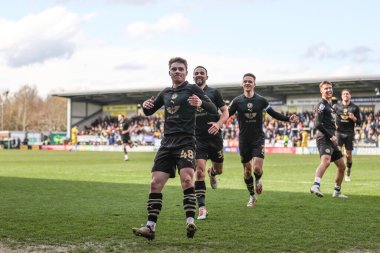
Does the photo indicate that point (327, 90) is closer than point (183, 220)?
No

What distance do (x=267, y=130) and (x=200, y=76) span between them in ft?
143

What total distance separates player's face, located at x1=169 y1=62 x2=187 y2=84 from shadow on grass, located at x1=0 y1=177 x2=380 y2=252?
2013mm

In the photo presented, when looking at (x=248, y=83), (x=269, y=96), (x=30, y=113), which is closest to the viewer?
(x=248, y=83)

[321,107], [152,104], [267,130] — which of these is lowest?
[267,130]

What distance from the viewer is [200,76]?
10.1 meters

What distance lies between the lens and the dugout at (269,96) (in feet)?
178

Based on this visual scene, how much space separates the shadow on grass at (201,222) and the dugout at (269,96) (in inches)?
1651

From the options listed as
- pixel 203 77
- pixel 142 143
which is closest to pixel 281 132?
pixel 142 143

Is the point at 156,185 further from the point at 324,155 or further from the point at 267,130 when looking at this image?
Result: the point at 267,130

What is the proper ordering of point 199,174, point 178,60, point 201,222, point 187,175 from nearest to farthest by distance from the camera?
point 187,175, point 178,60, point 201,222, point 199,174

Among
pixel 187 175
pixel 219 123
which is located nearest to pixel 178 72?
pixel 219 123

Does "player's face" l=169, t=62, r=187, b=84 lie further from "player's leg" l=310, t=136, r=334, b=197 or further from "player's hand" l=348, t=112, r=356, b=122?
"player's hand" l=348, t=112, r=356, b=122

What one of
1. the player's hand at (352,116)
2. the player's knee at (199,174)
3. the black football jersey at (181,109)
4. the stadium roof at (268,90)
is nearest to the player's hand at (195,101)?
the black football jersey at (181,109)

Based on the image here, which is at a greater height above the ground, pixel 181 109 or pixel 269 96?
pixel 269 96
